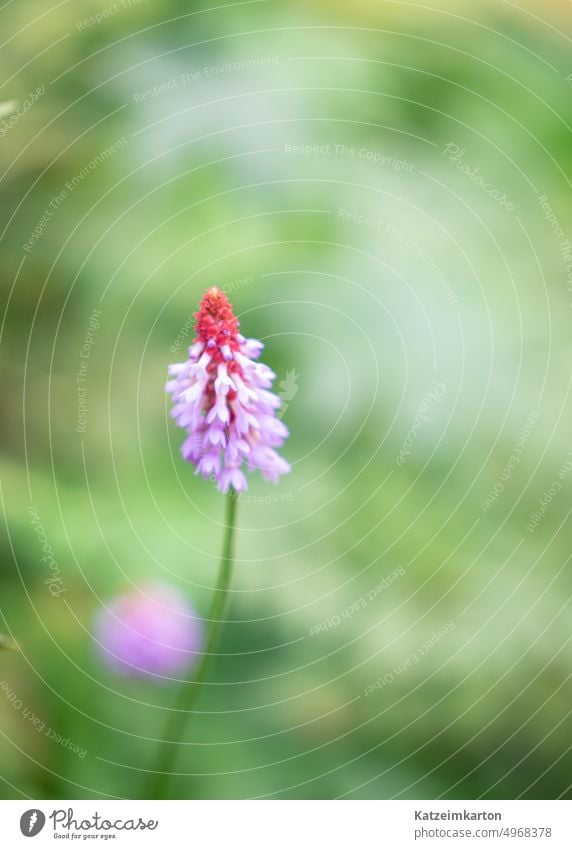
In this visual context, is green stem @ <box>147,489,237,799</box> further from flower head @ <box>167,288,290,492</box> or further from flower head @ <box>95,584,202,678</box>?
flower head @ <box>167,288,290,492</box>

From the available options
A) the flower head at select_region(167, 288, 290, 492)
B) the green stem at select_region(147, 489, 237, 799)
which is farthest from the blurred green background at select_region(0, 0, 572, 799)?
the flower head at select_region(167, 288, 290, 492)

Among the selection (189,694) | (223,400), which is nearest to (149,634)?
(189,694)

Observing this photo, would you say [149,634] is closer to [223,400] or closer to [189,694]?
[189,694]
